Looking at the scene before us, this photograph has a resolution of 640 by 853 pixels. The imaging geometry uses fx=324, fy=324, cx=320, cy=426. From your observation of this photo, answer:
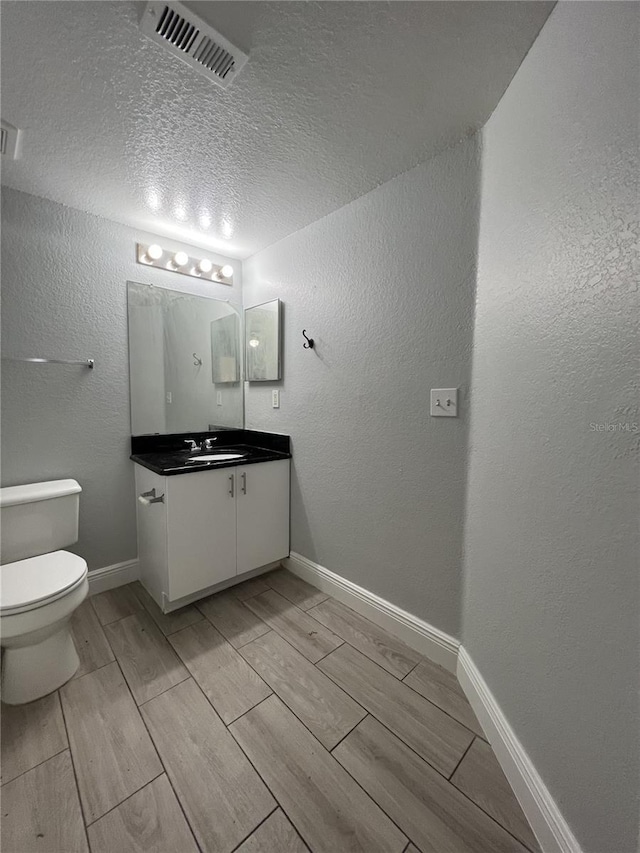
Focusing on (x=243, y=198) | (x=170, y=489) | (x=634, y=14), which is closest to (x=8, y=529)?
(x=170, y=489)

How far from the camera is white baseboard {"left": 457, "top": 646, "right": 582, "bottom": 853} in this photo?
79 centimetres

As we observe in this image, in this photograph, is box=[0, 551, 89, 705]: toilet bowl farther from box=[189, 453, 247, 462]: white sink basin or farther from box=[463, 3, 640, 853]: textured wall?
box=[463, 3, 640, 853]: textured wall

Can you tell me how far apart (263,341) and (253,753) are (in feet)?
6.86

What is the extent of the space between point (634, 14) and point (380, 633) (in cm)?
210

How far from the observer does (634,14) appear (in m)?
0.63

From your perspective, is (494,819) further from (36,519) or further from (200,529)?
(36,519)

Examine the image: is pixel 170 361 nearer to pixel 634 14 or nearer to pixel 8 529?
pixel 8 529

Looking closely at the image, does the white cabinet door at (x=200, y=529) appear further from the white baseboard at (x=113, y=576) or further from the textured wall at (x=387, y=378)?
the white baseboard at (x=113, y=576)

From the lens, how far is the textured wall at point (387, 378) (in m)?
1.35

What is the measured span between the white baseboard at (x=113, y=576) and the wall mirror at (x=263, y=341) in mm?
1474

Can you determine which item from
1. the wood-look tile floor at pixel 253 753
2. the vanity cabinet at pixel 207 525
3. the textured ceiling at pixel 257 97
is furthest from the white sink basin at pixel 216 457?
the textured ceiling at pixel 257 97

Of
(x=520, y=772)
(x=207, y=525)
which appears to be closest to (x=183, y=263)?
(x=207, y=525)

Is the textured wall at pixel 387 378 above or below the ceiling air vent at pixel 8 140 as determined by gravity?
below
